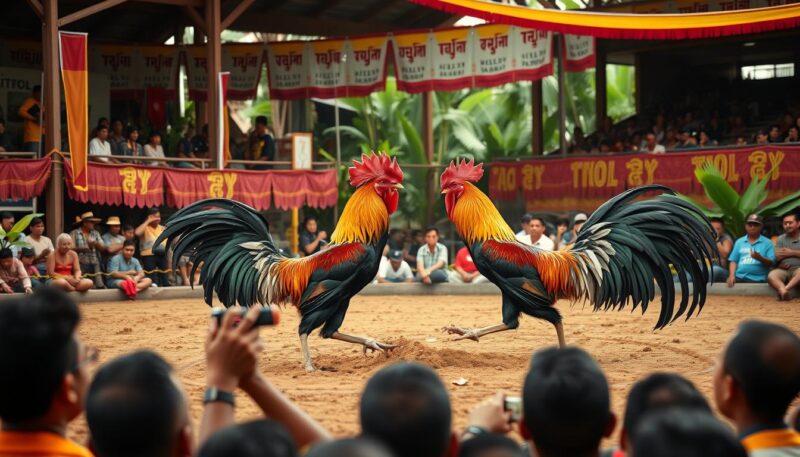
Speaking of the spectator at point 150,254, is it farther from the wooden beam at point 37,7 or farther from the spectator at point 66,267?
the wooden beam at point 37,7

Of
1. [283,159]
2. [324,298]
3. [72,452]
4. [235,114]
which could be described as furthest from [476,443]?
[235,114]

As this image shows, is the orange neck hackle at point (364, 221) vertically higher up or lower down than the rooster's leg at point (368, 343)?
higher up

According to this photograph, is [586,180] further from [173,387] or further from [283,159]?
[173,387]

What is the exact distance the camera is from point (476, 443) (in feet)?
8.77

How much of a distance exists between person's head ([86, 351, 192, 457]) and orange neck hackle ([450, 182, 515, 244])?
7.32m

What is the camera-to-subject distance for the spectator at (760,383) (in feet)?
10.2

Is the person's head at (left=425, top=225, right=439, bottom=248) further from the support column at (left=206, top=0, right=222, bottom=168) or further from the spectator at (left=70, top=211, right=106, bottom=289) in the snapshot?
the spectator at (left=70, top=211, right=106, bottom=289)

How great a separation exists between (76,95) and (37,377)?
15777 mm

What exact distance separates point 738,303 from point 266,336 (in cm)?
691

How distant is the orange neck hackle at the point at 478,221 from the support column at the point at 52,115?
9.98m

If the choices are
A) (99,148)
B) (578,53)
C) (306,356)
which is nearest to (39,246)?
(99,148)

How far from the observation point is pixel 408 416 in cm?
266

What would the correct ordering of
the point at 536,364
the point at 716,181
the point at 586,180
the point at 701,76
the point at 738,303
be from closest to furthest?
the point at 536,364
the point at 738,303
the point at 716,181
the point at 586,180
the point at 701,76

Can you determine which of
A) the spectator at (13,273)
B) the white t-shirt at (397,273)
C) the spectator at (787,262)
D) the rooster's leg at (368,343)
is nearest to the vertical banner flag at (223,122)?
the white t-shirt at (397,273)
